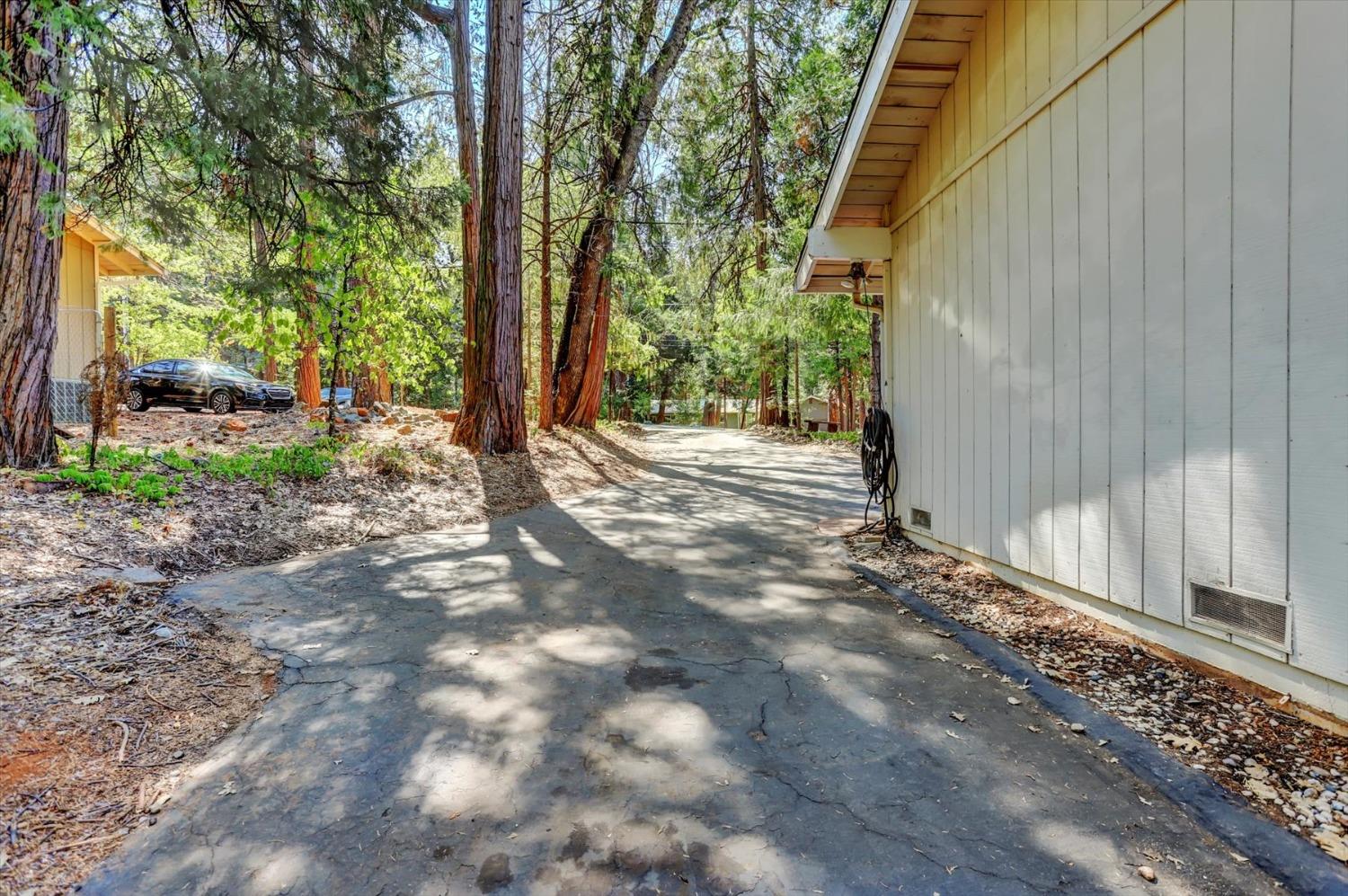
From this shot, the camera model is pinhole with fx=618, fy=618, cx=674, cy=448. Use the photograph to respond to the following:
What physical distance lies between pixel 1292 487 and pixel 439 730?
323cm

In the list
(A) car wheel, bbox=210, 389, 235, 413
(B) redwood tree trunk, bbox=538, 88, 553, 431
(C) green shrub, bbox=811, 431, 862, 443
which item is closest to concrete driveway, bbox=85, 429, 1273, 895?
(B) redwood tree trunk, bbox=538, 88, 553, 431

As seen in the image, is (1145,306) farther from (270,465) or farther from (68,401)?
(68,401)

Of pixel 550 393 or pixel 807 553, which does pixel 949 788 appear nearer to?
pixel 807 553

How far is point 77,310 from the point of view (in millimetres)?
11750

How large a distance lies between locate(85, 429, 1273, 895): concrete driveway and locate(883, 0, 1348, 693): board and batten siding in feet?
3.21

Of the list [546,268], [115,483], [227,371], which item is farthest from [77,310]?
[115,483]

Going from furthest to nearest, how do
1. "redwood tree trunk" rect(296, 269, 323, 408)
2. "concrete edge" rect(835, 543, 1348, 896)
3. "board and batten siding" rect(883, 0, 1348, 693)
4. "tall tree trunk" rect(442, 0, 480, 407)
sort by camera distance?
"tall tree trunk" rect(442, 0, 480, 407)
"redwood tree trunk" rect(296, 269, 323, 408)
"board and batten siding" rect(883, 0, 1348, 693)
"concrete edge" rect(835, 543, 1348, 896)

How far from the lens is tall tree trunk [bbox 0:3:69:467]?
5.12 meters

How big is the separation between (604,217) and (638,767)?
11.5 meters

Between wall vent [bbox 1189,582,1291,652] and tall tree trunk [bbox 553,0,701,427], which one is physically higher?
tall tree trunk [bbox 553,0,701,427]

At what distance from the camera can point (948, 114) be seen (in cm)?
463

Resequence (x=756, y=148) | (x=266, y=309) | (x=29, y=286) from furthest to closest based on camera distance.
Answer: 1. (x=756, y=148)
2. (x=266, y=309)
3. (x=29, y=286)

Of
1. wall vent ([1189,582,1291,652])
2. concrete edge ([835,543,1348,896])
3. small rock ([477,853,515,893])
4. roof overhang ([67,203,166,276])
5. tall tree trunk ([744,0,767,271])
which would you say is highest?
tall tree trunk ([744,0,767,271])

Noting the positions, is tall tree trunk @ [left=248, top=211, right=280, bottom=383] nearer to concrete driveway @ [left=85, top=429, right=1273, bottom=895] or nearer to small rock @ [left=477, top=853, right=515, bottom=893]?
concrete driveway @ [left=85, top=429, right=1273, bottom=895]
